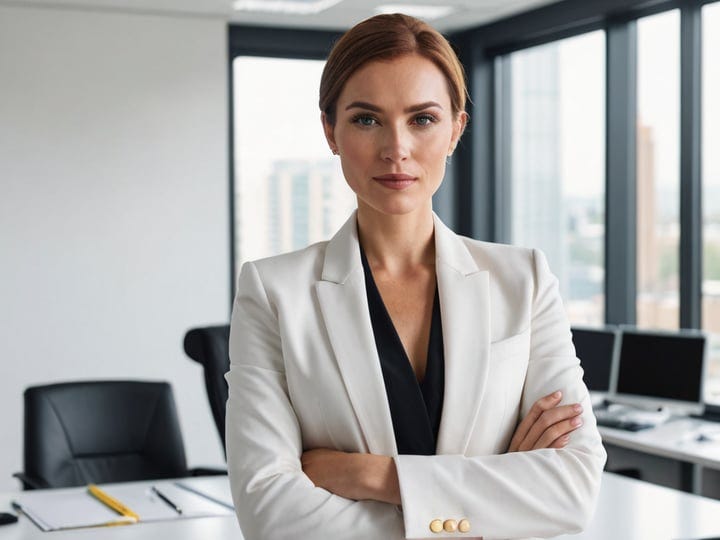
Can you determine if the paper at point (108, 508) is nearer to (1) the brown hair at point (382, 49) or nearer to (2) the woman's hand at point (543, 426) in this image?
(2) the woman's hand at point (543, 426)

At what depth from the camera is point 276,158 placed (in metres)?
6.12

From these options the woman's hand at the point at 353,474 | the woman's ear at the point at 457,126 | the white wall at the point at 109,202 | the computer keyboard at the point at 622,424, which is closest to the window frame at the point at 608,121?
the white wall at the point at 109,202

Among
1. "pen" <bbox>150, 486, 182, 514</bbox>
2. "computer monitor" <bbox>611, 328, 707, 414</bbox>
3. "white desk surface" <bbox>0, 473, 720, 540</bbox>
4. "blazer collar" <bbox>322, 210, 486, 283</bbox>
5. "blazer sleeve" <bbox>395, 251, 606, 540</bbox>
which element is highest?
"blazer collar" <bbox>322, 210, 486, 283</bbox>

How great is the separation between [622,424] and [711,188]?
125cm

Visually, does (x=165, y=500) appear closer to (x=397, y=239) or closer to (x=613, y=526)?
(x=613, y=526)

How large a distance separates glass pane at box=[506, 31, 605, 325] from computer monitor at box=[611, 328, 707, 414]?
0.82 metres

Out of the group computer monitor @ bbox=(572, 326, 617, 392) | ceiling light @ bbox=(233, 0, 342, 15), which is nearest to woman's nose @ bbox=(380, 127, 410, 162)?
computer monitor @ bbox=(572, 326, 617, 392)

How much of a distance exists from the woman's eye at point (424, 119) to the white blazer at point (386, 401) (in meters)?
0.21

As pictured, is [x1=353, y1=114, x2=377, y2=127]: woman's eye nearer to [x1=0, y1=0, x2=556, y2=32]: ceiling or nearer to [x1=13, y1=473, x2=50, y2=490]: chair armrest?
[x1=13, y1=473, x2=50, y2=490]: chair armrest

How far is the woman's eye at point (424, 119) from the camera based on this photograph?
5.00ft

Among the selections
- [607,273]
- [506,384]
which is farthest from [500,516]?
[607,273]

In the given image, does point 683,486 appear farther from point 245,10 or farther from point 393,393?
point 245,10

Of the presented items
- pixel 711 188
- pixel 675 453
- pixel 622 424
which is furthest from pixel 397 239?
pixel 711 188

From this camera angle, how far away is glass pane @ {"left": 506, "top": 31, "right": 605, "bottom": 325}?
5.45 meters
